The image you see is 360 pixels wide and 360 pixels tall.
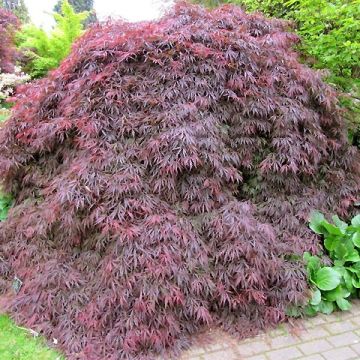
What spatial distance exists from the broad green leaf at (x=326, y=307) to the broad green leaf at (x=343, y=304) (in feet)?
0.17

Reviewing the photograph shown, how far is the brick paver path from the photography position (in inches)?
97.7

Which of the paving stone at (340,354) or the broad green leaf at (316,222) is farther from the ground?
the broad green leaf at (316,222)

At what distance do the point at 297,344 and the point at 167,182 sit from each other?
136 centimetres

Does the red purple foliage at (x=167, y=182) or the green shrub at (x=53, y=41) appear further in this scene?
the green shrub at (x=53, y=41)

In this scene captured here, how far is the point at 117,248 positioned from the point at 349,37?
2950mm

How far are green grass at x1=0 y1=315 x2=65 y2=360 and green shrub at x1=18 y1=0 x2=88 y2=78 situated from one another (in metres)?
7.81

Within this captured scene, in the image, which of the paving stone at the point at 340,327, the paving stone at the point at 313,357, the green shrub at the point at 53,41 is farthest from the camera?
the green shrub at the point at 53,41

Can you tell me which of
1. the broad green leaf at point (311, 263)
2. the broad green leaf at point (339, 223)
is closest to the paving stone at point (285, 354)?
the broad green leaf at point (311, 263)

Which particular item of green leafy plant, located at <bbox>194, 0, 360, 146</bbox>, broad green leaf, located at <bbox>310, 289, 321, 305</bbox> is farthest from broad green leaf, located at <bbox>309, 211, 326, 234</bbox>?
green leafy plant, located at <bbox>194, 0, 360, 146</bbox>

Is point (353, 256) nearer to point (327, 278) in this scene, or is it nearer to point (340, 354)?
point (327, 278)

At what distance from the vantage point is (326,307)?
Result: 292 cm

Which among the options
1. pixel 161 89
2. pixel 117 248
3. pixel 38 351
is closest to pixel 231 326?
pixel 117 248

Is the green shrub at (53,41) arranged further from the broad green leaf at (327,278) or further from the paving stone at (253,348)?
the paving stone at (253,348)

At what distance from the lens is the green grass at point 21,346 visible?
96.7 inches
